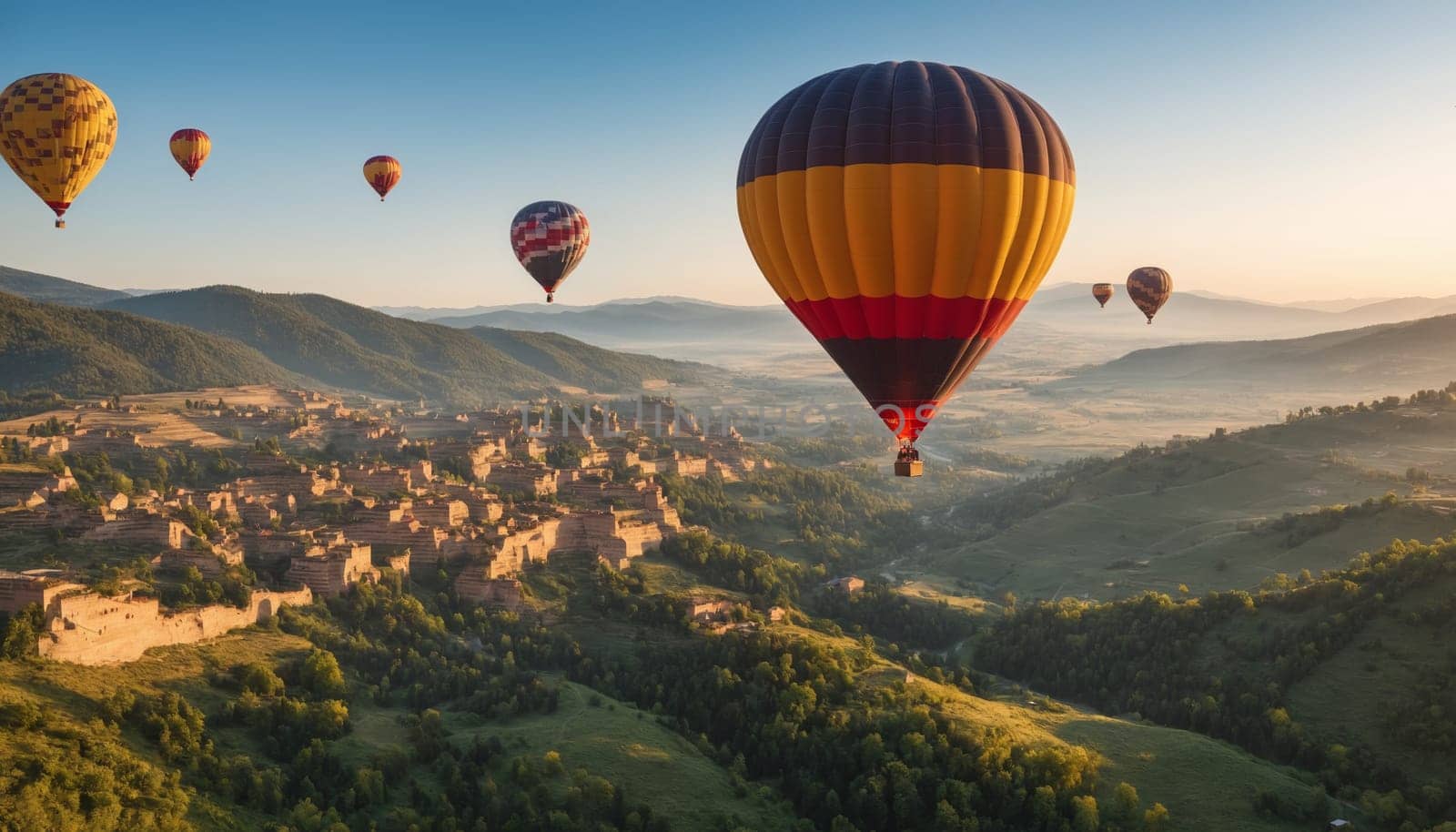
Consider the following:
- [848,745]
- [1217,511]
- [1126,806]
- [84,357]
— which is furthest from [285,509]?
[84,357]

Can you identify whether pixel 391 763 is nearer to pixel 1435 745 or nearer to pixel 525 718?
pixel 525 718

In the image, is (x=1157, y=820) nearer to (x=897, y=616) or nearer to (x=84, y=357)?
(x=897, y=616)

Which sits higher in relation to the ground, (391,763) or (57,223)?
(57,223)

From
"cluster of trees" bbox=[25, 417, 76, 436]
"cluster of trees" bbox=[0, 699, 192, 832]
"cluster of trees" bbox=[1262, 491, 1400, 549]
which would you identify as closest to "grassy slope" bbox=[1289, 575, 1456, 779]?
"cluster of trees" bbox=[1262, 491, 1400, 549]

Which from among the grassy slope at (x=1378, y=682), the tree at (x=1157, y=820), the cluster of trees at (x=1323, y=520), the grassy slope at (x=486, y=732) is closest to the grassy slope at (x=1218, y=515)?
the cluster of trees at (x=1323, y=520)

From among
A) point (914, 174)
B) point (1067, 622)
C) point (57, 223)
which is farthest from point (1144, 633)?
point (57, 223)

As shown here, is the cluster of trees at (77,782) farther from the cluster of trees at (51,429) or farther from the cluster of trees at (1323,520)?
the cluster of trees at (1323,520)

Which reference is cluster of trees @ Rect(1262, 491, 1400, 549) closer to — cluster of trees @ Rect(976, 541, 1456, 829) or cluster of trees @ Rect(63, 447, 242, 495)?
cluster of trees @ Rect(976, 541, 1456, 829)
